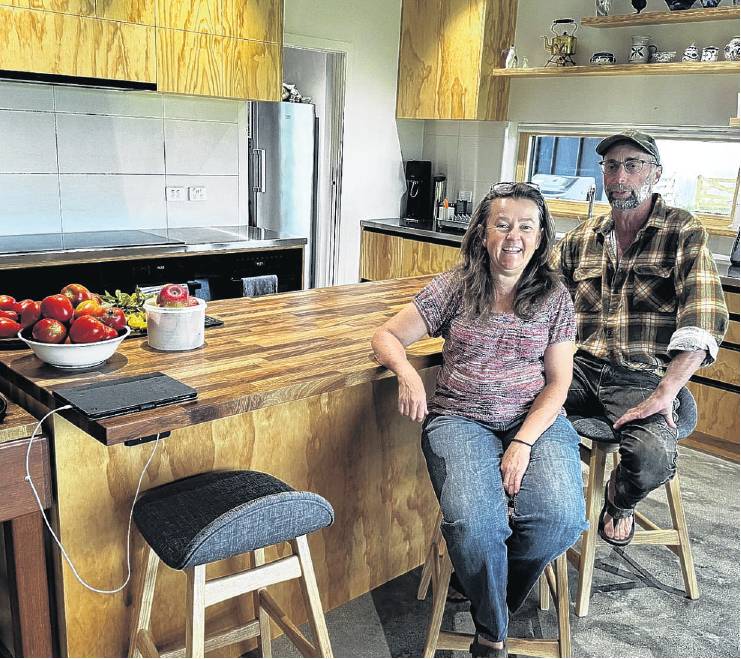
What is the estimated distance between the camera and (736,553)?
283 cm

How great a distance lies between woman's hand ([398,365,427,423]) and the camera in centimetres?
196

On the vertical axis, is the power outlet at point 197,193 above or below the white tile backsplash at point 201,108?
below

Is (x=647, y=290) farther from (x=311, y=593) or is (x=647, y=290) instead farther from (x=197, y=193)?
(x=197, y=193)

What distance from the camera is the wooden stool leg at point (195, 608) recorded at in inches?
61.5

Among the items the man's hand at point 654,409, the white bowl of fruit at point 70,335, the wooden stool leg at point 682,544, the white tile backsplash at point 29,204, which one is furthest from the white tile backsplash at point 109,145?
the wooden stool leg at point 682,544

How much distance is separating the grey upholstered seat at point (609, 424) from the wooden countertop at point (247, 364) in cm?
54

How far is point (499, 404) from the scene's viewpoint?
202 cm

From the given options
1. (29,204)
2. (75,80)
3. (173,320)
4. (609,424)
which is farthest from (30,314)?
(29,204)

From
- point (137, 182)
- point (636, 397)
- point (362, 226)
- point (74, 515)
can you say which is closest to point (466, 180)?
point (362, 226)

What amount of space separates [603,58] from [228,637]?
3.80 meters

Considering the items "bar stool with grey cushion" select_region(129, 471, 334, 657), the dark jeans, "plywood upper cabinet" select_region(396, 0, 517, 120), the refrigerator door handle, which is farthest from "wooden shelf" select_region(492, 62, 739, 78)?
"bar stool with grey cushion" select_region(129, 471, 334, 657)

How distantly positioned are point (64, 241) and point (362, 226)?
222cm

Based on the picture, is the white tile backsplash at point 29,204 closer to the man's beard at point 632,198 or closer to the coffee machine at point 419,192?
the coffee machine at point 419,192

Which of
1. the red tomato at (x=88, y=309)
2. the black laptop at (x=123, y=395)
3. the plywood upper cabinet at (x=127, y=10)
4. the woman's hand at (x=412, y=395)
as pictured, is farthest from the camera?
the plywood upper cabinet at (x=127, y=10)
